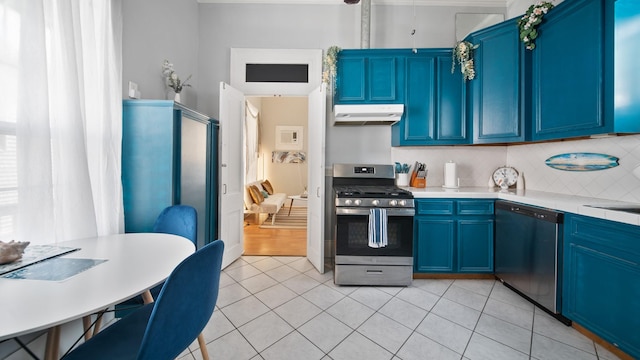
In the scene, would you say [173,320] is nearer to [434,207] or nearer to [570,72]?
[434,207]

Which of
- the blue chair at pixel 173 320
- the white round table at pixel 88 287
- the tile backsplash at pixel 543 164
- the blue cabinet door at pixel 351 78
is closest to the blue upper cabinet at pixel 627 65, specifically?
the tile backsplash at pixel 543 164

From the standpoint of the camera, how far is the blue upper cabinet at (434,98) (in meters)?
2.76

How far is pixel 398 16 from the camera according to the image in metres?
3.18

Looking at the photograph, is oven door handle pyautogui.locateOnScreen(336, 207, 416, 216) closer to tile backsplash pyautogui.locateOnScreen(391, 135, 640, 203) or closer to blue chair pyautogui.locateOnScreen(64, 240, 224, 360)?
tile backsplash pyautogui.locateOnScreen(391, 135, 640, 203)

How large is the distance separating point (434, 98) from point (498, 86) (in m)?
0.59

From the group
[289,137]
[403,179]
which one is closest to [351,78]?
[403,179]

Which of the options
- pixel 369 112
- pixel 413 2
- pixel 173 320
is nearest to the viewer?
pixel 173 320

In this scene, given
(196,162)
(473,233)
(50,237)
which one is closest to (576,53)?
(473,233)

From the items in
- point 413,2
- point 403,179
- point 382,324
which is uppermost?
point 413,2

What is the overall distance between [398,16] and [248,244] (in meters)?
3.77

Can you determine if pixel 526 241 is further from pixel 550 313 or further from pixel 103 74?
pixel 103 74

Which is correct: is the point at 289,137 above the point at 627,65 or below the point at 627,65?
above

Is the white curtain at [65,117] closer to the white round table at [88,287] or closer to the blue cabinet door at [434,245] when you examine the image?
the white round table at [88,287]

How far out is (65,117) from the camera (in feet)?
4.61
